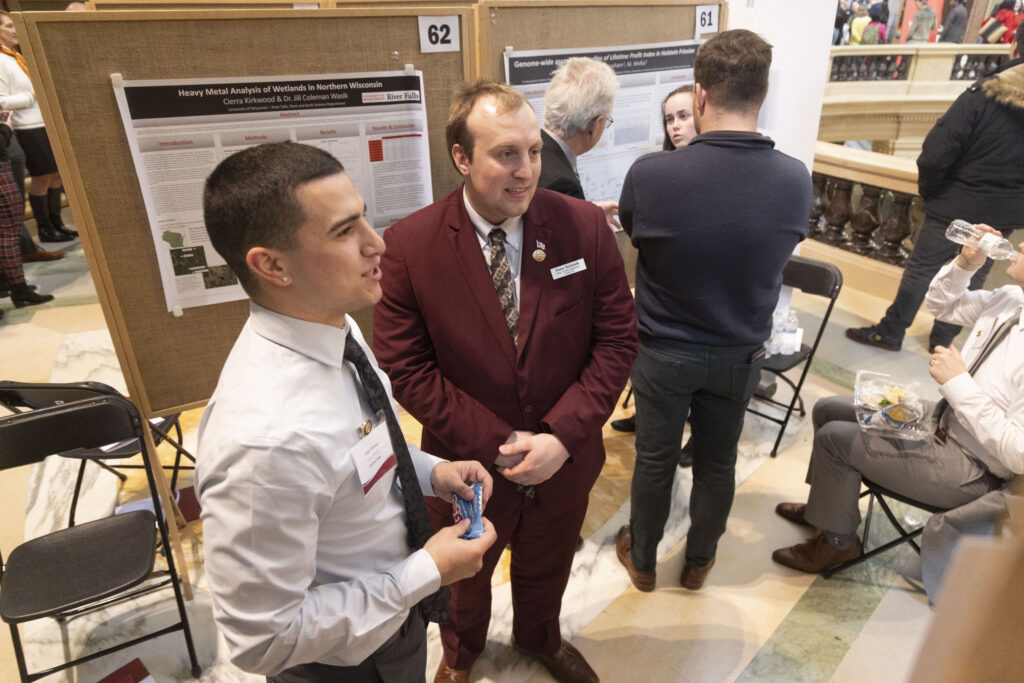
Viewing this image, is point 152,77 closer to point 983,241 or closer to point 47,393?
point 47,393

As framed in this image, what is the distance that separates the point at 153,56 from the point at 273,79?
35 cm

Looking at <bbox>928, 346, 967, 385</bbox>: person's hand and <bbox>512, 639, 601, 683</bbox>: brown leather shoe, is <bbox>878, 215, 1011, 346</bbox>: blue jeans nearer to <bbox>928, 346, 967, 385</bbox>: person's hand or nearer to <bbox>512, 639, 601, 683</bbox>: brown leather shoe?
<bbox>928, 346, 967, 385</bbox>: person's hand

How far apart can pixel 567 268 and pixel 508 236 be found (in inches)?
7.1

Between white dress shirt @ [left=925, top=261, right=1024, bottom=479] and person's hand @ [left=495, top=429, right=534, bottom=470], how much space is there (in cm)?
145

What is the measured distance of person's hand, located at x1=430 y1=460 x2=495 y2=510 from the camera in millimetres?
1401

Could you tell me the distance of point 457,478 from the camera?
4.63 feet

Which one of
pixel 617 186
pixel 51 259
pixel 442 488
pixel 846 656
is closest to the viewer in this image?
pixel 442 488

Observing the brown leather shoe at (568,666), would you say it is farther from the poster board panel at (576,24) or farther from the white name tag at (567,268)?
the poster board panel at (576,24)

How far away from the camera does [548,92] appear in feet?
7.45

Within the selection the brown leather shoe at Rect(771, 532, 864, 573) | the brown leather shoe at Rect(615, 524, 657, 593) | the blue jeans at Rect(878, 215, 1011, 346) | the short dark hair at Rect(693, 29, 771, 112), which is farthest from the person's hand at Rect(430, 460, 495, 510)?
the blue jeans at Rect(878, 215, 1011, 346)

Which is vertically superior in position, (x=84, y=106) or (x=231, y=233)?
(x=84, y=106)

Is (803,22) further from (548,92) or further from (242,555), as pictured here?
(242,555)

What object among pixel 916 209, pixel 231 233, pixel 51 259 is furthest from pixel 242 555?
pixel 51 259

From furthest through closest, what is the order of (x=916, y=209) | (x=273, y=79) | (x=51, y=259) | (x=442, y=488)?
1. (x=51, y=259)
2. (x=916, y=209)
3. (x=273, y=79)
4. (x=442, y=488)
